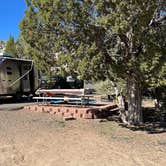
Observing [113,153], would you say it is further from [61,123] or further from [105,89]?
[105,89]

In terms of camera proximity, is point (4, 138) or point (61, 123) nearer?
point (4, 138)

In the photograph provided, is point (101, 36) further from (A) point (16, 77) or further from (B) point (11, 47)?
(B) point (11, 47)

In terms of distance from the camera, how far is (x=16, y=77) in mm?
21391

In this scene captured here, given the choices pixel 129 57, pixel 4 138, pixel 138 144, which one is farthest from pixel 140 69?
pixel 4 138

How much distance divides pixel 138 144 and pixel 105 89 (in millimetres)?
Answer: 5292

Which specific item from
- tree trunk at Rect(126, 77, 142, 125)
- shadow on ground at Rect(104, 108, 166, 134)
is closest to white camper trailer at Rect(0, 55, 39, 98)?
shadow on ground at Rect(104, 108, 166, 134)

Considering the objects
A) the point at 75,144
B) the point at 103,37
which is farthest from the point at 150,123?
the point at 75,144

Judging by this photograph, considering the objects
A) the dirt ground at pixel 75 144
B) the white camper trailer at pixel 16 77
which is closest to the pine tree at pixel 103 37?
the dirt ground at pixel 75 144

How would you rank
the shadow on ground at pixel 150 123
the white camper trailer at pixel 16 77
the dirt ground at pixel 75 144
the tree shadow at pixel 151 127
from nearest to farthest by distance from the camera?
the dirt ground at pixel 75 144 < the tree shadow at pixel 151 127 < the shadow on ground at pixel 150 123 < the white camper trailer at pixel 16 77

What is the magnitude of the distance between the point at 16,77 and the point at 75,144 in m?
12.2

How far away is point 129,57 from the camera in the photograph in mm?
12398

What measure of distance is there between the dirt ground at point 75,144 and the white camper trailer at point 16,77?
686cm

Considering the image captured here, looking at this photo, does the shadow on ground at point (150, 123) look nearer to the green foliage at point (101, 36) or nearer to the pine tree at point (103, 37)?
the pine tree at point (103, 37)

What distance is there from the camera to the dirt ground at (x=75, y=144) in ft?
27.0
